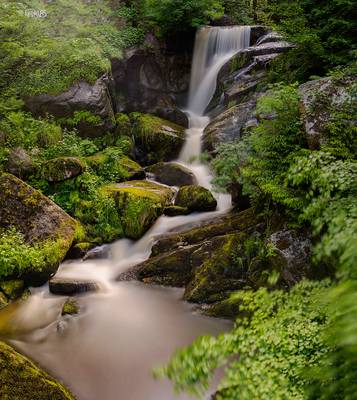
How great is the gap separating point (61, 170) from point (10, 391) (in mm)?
6320

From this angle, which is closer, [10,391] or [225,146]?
[10,391]

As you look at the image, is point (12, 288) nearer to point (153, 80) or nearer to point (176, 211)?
point (176, 211)

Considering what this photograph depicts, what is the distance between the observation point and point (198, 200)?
970cm

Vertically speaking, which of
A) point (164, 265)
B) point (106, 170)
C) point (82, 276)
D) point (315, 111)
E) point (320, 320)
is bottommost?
point (82, 276)

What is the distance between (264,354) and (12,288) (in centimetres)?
516

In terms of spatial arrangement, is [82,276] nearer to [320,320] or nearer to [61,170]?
[61,170]

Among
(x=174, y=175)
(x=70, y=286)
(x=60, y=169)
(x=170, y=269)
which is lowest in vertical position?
(x=70, y=286)

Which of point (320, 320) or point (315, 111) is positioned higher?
point (315, 111)

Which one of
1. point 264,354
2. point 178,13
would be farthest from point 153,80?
point 264,354

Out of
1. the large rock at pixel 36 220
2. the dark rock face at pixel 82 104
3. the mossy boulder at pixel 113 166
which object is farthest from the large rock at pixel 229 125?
the large rock at pixel 36 220

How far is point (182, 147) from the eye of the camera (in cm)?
1305

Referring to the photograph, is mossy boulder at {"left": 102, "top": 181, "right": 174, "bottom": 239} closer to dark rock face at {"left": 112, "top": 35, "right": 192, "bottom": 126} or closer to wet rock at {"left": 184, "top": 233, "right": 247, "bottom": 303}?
wet rock at {"left": 184, "top": 233, "right": 247, "bottom": 303}

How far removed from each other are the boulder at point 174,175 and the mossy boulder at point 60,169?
2.81m

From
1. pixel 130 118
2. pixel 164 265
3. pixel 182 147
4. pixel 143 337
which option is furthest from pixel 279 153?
pixel 130 118
